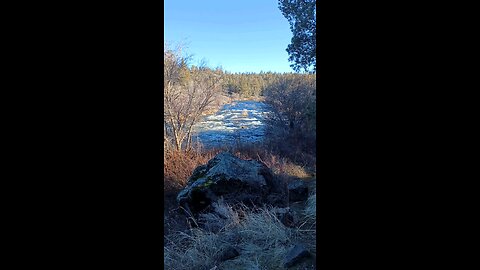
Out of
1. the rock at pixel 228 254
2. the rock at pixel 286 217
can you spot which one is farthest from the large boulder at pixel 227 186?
the rock at pixel 228 254

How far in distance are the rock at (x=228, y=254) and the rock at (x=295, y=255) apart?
26.7 inches

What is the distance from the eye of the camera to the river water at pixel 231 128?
34.5 feet

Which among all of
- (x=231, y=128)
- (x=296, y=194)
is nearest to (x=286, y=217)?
(x=296, y=194)

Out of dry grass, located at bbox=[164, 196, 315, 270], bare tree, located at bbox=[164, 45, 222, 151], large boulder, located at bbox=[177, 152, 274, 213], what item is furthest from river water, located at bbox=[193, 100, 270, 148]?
dry grass, located at bbox=[164, 196, 315, 270]

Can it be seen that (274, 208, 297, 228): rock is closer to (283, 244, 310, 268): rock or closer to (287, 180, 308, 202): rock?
(283, 244, 310, 268): rock

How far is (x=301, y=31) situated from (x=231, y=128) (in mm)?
4221

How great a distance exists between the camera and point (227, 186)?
5363 mm

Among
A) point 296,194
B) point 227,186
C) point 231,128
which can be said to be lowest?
point 296,194

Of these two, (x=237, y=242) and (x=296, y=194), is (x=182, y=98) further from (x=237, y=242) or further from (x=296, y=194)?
(x=237, y=242)

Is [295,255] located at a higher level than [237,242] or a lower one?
higher

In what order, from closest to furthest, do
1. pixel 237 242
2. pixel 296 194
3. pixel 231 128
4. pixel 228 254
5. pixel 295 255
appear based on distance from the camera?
pixel 295 255 < pixel 228 254 < pixel 237 242 < pixel 296 194 < pixel 231 128
